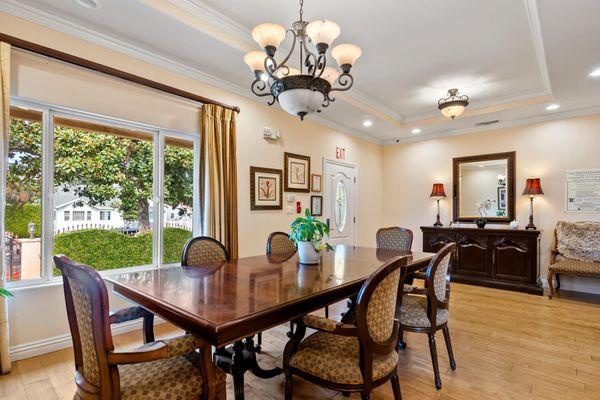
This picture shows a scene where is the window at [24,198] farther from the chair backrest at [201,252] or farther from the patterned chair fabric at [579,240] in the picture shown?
the patterned chair fabric at [579,240]

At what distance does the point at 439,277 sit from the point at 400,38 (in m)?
2.16

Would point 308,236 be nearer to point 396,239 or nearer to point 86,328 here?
point 86,328

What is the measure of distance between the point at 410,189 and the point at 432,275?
14.0 feet

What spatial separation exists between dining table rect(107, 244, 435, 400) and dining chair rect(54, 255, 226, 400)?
0.14 meters

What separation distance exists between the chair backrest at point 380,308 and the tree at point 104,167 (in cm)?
256

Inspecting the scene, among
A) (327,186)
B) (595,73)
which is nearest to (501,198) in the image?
(595,73)

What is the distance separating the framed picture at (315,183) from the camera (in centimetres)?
486

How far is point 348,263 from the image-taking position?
7.93ft

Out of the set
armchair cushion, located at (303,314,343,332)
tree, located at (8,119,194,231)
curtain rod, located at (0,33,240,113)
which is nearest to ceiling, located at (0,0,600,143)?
curtain rod, located at (0,33,240,113)

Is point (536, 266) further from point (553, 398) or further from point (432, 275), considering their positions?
point (432, 275)

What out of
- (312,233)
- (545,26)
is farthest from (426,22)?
(312,233)

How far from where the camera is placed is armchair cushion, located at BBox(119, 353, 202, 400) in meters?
1.25

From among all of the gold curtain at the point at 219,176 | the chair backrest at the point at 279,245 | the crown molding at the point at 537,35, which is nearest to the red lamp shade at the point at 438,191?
the crown molding at the point at 537,35

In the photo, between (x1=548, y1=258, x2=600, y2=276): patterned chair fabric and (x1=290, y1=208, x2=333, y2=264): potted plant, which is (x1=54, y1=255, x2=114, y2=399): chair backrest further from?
(x1=548, y1=258, x2=600, y2=276): patterned chair fabric
